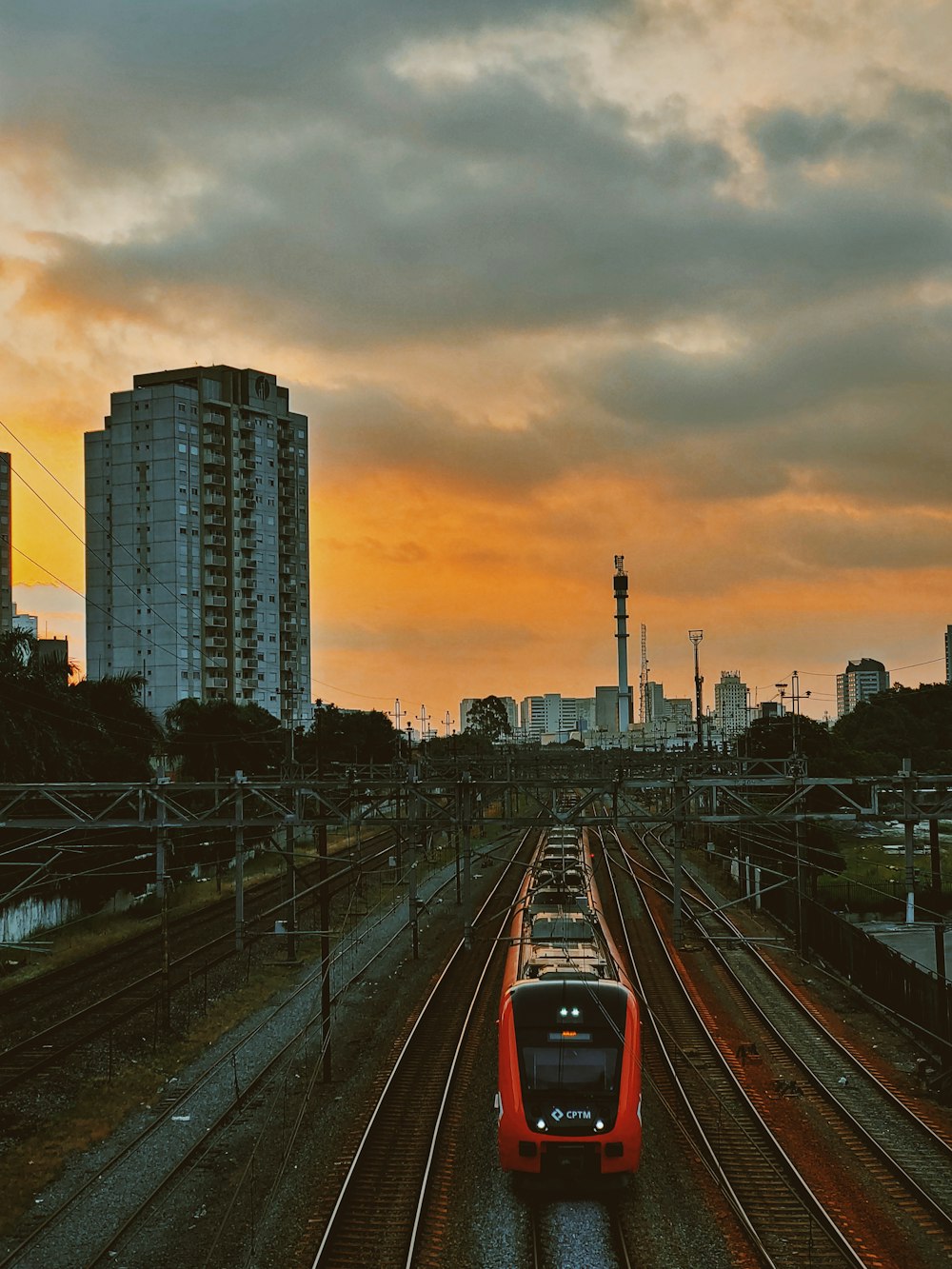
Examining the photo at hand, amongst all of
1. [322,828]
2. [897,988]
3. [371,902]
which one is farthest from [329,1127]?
[371,902]

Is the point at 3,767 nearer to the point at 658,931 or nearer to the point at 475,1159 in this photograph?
the point at 658,931

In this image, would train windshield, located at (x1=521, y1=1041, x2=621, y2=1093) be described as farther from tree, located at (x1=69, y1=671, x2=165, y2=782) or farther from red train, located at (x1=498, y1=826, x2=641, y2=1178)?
tree, located at (x1=69, y1=671, x2=165, y2=782)

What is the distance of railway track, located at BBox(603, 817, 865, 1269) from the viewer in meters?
14.6

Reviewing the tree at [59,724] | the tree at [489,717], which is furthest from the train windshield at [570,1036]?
the tree at [489,717]

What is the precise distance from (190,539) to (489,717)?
7994cm

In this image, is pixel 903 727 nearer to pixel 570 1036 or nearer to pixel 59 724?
pixel 59 724

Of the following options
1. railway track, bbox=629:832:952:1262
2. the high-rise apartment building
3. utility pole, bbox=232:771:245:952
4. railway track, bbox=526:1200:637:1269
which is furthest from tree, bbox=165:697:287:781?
railway track, bbox=526:1200:637:1269

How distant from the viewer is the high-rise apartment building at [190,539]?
330 feet

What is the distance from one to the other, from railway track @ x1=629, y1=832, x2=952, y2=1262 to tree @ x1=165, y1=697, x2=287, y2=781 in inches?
1698

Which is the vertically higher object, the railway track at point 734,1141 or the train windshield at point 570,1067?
the train windshield at point 570,1067

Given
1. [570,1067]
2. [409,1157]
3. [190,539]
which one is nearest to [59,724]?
[409,1157]

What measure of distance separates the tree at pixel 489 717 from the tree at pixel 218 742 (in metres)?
95.4

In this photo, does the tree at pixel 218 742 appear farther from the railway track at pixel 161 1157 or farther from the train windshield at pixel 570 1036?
the train windshield at pixel 570 1036

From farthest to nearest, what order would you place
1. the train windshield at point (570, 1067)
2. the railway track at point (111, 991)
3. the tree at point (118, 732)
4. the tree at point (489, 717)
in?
the tree at point (489, 717)
the tree at point (118, 732)
the railway track at point (111, 991)
the train windshield at point (570, 1067)
